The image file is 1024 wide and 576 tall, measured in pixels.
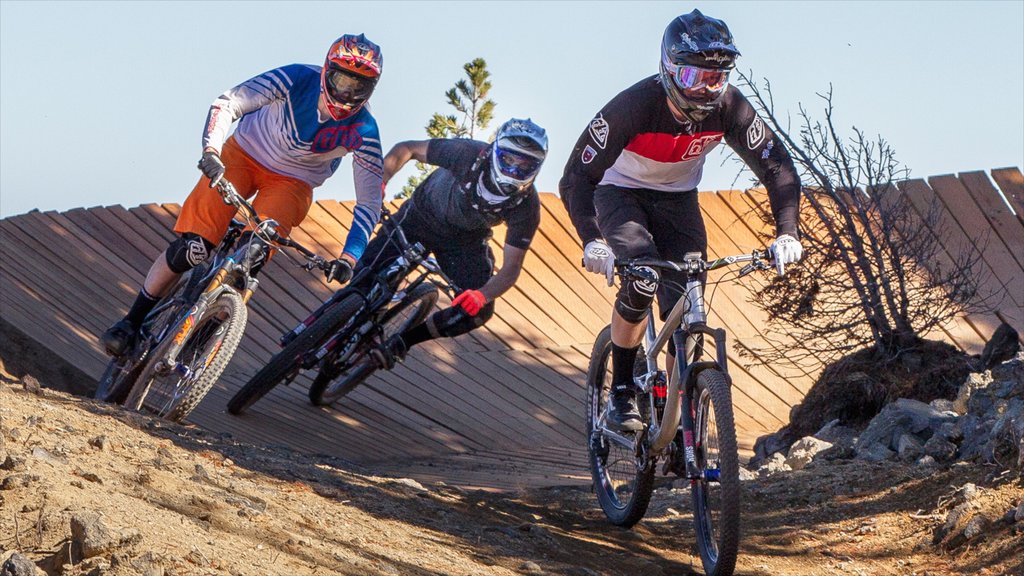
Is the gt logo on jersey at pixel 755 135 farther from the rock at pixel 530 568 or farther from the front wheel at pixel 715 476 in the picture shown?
the rock at pixel 530 568

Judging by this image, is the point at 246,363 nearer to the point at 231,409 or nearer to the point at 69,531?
the point at 231,409

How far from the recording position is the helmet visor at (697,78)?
18.4ft

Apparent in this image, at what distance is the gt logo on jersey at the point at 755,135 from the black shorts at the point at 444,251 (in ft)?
10.7

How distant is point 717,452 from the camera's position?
505 centimetres

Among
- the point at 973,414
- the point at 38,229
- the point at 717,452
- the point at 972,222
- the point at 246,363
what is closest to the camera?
the point at 717,452

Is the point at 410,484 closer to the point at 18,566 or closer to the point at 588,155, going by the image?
the point at 588,155

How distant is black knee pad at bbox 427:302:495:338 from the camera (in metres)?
8.76

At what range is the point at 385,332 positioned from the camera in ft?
28.9

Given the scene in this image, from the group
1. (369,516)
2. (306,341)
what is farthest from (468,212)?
(369,516)

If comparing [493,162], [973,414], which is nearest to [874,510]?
[973,414]

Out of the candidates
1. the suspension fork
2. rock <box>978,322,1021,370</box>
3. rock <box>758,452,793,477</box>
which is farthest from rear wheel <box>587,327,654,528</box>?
rock <box>978,322,1021,370</box>

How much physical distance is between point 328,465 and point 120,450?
165 centimetres

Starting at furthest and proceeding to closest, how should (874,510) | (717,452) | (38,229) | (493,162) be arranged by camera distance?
(38,229), (493,162), (874,510), (717,452)

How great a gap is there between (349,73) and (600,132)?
6.56 ft
